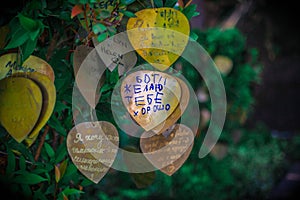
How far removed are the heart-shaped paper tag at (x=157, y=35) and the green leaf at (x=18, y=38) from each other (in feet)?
0.98

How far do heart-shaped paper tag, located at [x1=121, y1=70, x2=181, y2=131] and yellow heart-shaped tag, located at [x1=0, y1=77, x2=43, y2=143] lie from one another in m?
0.26

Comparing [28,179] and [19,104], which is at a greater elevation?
[19,104]

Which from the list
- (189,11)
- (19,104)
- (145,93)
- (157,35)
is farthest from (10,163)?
(189,11)

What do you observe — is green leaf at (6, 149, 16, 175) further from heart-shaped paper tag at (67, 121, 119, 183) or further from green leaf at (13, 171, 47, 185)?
heart-shaped paper tag at (67, 121, 119, 183)

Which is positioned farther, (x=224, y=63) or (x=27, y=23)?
(x=224, y=63)

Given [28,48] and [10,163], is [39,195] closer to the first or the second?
[10,163]

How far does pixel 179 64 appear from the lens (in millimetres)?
3309

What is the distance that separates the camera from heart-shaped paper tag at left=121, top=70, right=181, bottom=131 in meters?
1.24

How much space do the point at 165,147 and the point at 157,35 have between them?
1.25 feet

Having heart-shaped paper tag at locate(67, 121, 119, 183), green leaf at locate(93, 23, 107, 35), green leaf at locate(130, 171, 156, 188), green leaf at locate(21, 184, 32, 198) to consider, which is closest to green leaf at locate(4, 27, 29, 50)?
green leaf at locate(93, 23, 107, 35)

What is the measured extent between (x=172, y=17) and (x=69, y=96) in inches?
16.1

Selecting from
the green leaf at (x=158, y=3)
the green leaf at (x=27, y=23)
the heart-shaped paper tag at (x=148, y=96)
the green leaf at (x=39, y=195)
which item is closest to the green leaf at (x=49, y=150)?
the green leaf at (x=39, y=195)

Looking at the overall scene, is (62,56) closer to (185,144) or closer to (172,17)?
(172,17)

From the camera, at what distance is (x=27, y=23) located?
43.6 inches
